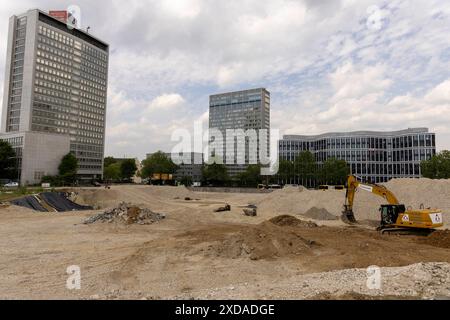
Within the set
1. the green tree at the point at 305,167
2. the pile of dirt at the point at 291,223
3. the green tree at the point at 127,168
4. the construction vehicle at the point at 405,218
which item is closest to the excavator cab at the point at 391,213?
the construction vehicle at the point at 405,218

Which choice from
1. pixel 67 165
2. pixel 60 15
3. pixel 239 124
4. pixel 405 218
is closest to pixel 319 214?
pixel 405 218

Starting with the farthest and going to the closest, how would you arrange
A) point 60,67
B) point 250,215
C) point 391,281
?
point 60,67 < point 250,215 < point 391,281

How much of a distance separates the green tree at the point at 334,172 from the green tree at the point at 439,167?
18256 mm

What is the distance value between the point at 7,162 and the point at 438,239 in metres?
98.7

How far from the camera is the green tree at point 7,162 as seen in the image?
82438 mm

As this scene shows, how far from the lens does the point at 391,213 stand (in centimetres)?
2408

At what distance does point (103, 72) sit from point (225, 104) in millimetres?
73061

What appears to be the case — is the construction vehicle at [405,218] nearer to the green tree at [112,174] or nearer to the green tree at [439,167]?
the green tree at [439,167]

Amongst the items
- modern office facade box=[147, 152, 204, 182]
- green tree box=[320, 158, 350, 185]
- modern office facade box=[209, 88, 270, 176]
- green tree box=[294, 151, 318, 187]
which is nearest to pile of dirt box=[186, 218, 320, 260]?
green tree box=[320, 158, 350, 185]

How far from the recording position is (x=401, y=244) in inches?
762

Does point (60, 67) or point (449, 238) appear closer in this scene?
point (449, 238)

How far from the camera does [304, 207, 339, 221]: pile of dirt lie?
1400 inches

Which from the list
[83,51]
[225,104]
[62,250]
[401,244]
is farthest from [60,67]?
[401,244]

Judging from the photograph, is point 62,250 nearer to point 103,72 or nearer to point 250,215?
point 250,215
